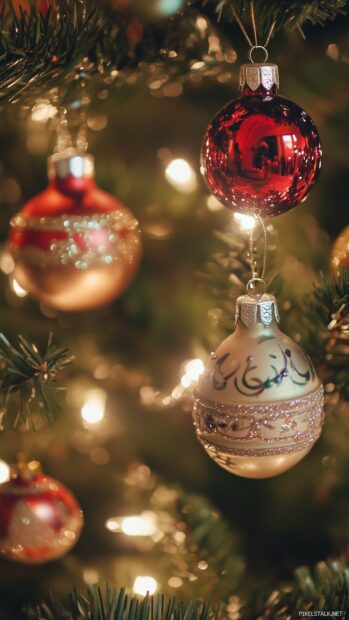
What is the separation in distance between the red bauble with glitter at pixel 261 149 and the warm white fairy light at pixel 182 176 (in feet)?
1.44

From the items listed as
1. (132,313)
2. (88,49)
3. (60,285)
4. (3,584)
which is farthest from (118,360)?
(88,49)

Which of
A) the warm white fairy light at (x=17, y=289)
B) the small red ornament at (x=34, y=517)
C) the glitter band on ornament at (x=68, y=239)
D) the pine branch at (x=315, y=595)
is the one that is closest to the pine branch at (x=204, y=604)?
the pine branch at (x=315, y=595)

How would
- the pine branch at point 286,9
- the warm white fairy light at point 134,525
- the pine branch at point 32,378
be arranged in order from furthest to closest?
the warm white fairy light at point 134,525 < the pine branch at point 32,378 < the pine branch at point 286,9

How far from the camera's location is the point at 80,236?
0.75 meters

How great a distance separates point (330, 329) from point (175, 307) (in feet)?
1.27

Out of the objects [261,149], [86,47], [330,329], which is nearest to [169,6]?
[86,47]

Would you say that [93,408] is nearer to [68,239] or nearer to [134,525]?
[134,525]

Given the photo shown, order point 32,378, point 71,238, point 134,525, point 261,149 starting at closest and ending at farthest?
1. point 261,149
2. point 32,378
3. point 71,238
4. point 134,525

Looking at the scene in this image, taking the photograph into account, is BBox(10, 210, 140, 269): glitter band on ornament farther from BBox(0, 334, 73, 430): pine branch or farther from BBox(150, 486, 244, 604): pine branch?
BBox(150, 486, 244, 604): pine branch

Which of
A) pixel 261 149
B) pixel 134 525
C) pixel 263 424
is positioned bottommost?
pixel 134 525

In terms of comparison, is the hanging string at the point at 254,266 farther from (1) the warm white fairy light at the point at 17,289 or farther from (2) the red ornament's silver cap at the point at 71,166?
(1) the warm white fairy light at the point at 17,289

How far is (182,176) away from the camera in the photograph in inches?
→ 39.3

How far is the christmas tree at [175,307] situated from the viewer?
0.57 m

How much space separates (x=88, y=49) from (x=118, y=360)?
49 centimetres
